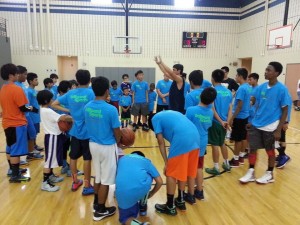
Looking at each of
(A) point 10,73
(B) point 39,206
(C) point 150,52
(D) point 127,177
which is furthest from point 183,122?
(C) point 150,52

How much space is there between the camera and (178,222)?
8.22 ft

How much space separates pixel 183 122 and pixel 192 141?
210 mm

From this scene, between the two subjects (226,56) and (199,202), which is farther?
(226,56)

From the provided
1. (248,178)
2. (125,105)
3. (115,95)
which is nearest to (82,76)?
(248,178)

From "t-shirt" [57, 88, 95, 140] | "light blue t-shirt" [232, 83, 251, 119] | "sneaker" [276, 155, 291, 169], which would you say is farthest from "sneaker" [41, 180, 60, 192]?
"sneaker" [276, 155, 291, 169]

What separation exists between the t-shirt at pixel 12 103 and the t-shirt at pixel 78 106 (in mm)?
793

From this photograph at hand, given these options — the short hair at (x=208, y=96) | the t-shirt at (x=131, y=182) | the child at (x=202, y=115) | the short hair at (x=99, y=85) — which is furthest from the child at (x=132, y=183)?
the short hair at (x=208, y=96)

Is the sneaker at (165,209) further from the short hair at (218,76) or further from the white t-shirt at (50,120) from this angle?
the short hair at (218,76)

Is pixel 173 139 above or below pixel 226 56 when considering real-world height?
below

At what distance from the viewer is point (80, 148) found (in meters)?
2.97

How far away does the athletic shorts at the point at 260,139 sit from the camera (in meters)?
3.30

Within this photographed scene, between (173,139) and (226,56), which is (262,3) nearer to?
(226,56)

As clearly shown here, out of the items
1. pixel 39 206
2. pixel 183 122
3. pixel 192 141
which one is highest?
pixel 183 122

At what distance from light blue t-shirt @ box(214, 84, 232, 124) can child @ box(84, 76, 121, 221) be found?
1.70m
